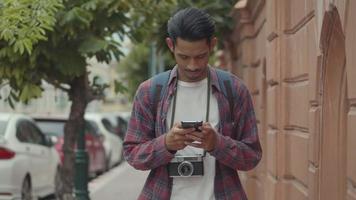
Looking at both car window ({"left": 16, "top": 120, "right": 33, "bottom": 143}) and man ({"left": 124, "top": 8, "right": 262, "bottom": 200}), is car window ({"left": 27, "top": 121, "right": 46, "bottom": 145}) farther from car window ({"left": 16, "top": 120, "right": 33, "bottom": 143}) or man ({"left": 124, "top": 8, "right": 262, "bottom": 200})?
man ({"left": 124, "top": 8, "right": 262, "bottom": 200})

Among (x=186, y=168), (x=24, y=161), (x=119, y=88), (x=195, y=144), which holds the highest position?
(x=119, y=88)

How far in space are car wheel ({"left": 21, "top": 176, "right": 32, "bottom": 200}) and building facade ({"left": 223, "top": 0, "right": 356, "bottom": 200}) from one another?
451 cm

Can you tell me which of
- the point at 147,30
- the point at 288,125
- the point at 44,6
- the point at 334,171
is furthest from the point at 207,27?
the point at 147,30

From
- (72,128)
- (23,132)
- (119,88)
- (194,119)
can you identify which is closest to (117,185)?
(23,132)

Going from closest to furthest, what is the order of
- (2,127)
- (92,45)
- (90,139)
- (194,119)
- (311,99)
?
(194,119) → (311,99) → (92,45) → (2,127) → (90,139)

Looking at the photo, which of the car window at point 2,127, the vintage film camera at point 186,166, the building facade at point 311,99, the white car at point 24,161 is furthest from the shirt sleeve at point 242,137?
the car window at point 2,127

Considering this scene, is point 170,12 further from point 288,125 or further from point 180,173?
point 180,173

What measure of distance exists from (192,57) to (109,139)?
21486 mm

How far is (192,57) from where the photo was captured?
370cm

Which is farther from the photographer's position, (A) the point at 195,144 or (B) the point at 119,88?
(B) the point at 119,88

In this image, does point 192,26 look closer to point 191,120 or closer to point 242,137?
point 191,120

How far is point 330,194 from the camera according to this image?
5215 mm

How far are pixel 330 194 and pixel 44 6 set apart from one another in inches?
157

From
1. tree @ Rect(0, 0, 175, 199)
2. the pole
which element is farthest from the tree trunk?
the pole
